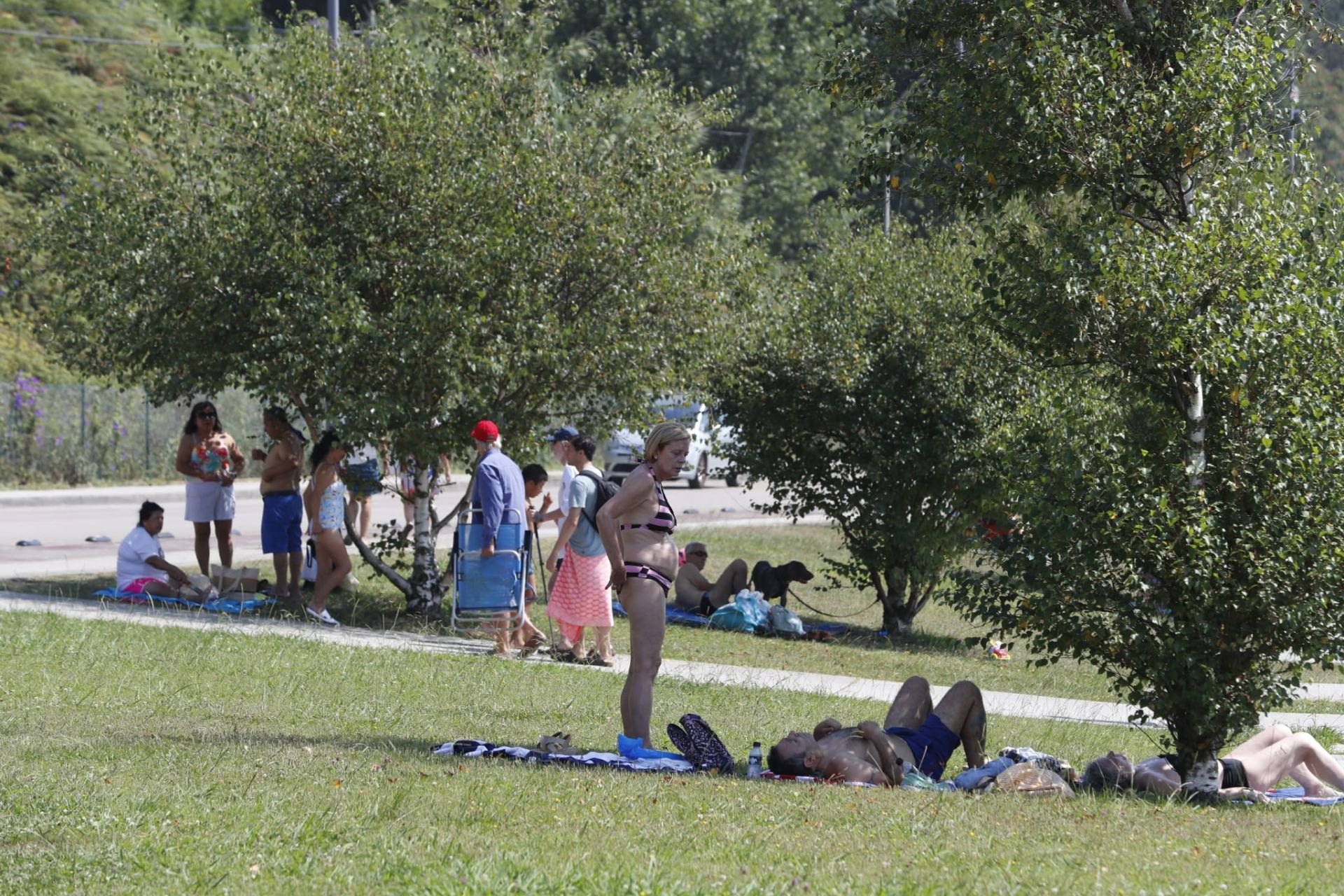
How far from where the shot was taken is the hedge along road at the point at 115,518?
16.9 m

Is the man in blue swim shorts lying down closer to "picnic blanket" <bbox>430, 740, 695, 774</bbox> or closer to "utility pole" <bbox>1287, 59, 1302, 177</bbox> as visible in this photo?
"picnic blanket" <bbox>430, 740, 695, 774</bbox>

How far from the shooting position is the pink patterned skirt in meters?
11.3

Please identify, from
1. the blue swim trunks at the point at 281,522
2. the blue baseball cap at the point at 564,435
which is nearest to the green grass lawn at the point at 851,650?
the blue swim trunks at the point at 281,522

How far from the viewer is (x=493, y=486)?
452 inches

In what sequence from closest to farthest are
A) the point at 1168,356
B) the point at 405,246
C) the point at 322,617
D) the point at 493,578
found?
the point at 1168,356 < the point at 493,578 < the point at 405,246 < the point at 322,617

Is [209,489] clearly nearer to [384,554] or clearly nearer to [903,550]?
[384,554]

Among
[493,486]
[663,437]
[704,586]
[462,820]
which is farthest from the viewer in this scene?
[704,586]

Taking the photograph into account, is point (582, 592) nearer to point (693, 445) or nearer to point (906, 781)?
point (906, 781)

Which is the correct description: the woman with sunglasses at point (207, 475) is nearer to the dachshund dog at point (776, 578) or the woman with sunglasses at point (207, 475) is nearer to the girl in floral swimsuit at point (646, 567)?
the dachshund dog at point (776, 578)

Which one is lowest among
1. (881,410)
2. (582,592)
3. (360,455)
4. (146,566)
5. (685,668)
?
(685,668)

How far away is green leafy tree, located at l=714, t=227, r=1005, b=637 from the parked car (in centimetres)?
42

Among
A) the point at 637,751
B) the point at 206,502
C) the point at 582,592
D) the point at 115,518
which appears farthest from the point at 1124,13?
the point at 115,518

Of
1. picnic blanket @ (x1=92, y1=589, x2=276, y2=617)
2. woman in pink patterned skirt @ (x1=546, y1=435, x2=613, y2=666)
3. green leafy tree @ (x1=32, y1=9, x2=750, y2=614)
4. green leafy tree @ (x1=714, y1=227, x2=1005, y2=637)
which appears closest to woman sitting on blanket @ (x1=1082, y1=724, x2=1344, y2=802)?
woman in pink patterned skirt @ (x1=546, y1=435, x2=613, y2=666)

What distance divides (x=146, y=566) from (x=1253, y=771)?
376 inches
